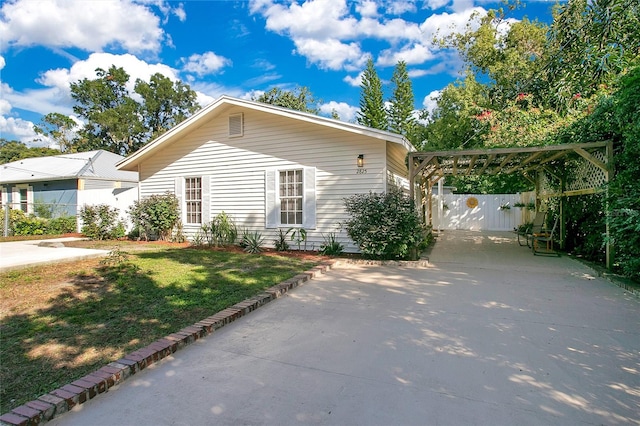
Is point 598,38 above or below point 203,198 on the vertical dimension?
above

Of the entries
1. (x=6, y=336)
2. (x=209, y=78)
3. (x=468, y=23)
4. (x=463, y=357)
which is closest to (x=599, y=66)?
(x=463, y=357)

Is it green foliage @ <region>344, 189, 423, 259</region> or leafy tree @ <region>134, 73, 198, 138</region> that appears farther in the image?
leafy tree @ <region>134, 73, 198, 138</region>

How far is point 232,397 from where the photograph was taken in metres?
2.27

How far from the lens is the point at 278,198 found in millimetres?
9156

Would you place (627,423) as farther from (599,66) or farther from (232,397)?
(599,66)

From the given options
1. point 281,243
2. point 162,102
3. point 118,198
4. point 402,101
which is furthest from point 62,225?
point 402,101

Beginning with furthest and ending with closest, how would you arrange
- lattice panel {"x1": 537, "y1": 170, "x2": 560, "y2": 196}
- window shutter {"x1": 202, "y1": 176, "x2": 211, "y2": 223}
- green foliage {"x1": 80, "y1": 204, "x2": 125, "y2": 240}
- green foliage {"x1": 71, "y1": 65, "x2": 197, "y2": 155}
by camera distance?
green foliage {"x1": 71, "y1": 65, "x2": 197, "y2": 155}, green foliage {"x1": 80, "y1": 204, "x2": 125, "y2": 240}, window shutter {"x1": 202, "y1": 176, "x2": 211, "y2": 223}, lattice panel {"x1": 537, "y1": 170, "x2": 560, "y2": 196}

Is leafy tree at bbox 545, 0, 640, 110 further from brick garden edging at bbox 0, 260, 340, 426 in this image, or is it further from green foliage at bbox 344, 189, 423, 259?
brick garden edging at bbox 0, 260, 340, 426

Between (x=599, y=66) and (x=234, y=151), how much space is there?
861 cm

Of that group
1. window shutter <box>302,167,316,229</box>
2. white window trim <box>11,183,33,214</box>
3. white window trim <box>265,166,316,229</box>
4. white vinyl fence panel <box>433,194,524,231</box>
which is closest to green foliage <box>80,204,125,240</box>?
white window trim <box>265,166,316,229</box>

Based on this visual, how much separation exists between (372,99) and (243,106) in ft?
59.1

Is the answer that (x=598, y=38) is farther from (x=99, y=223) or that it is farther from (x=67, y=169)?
(x=67, y=169)

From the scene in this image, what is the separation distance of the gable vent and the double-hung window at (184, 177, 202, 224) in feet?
6.45

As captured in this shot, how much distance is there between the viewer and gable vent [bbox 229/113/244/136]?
9484mm
